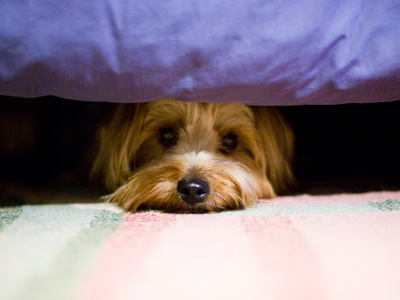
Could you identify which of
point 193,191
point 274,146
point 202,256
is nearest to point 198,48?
point 193,191

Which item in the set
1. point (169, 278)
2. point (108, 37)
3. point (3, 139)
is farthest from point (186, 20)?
point (3, 139)

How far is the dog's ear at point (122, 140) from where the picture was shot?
1.58 meters

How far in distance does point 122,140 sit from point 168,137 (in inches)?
6.8

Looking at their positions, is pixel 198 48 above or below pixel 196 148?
above

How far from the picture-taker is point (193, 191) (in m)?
1.30

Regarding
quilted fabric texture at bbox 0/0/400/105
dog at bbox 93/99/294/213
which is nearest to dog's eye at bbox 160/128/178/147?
dog at bbox 93/99/294/213

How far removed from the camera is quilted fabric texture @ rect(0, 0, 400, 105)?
42.2 inches

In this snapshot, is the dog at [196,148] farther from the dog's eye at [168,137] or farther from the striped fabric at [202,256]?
the striped fabric at [202,256]

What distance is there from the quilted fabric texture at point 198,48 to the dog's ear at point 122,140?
402 millimetres

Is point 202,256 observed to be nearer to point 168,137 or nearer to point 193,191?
point 193,191

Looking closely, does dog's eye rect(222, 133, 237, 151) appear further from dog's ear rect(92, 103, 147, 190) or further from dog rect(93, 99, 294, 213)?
dog's ear rect(92, 103, 147, 190)

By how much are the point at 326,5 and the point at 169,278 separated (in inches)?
32.4

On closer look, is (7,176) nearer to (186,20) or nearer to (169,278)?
(186,20)

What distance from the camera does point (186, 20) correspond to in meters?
1.08
